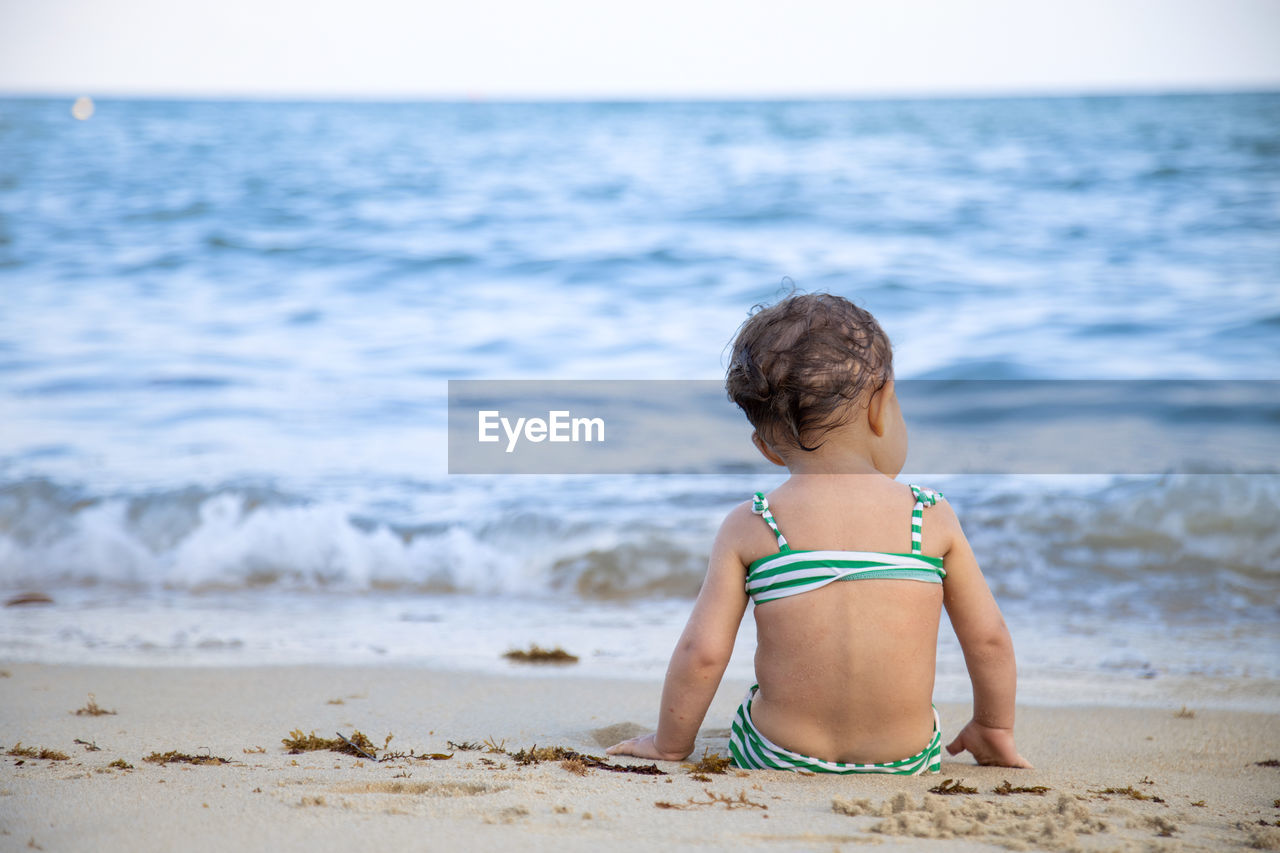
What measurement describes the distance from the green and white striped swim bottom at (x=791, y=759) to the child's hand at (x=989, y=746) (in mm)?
101

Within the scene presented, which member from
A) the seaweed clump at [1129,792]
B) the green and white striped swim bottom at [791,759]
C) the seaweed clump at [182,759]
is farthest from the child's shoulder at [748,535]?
the seaweed clump at [182,759]

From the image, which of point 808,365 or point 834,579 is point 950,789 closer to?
point 834,579

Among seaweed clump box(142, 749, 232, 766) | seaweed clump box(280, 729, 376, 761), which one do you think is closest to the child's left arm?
seaweed clump box(280, 729, 376, 761)

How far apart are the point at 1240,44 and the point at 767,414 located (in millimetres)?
12873

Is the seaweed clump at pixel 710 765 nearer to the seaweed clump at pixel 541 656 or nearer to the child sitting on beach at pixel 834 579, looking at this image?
the child sitting on beach at pixel 834 579

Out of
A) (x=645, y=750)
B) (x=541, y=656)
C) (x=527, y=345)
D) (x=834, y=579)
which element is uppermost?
(x=527, y=345)

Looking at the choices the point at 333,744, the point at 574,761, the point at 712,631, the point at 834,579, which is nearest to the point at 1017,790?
the point at 834,579

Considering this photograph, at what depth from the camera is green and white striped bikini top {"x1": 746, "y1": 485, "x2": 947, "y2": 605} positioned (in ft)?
5.74

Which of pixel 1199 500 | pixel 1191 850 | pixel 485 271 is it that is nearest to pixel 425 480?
pixel 1199 500

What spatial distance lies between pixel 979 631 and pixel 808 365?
58 centimetres

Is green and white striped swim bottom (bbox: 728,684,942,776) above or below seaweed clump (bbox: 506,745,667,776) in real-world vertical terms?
above

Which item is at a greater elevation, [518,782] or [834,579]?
[834,579]

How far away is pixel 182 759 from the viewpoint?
1.96 metres

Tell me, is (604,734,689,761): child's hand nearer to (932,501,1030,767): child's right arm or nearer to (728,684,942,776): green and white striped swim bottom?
(728,684,942,776): green and white striped swim bottom
